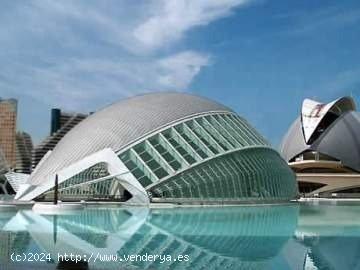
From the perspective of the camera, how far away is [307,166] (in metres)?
76.8

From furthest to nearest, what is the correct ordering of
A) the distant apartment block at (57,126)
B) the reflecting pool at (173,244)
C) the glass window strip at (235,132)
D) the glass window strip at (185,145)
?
the distant apartment block at (57,126) < the glass window strip at (235,132) < the glass window strip at (185,145) < the reflecting pool at (173,244)

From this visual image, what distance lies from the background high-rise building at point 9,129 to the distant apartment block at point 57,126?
5278 millimetres

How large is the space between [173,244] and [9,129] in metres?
90.9

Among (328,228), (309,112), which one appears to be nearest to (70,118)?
(309,112)

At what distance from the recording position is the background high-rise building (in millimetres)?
98188

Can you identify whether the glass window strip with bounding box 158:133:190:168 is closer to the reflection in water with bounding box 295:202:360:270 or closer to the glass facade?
the glass facade

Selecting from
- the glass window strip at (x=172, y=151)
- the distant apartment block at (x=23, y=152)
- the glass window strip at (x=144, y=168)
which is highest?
the distant apartment block at (x=23, y=152)

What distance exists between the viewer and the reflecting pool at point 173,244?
36.5ft

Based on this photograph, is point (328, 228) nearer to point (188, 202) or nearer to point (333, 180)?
point (188, 202)

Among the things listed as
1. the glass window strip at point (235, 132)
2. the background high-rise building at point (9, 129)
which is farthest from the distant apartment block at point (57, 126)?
the glass window strip at point (235, 132)

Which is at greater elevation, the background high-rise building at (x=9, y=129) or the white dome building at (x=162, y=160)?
the background high-rise building at (x=9, y=129)

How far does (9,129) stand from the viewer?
323 feet

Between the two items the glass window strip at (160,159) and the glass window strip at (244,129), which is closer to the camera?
the glass window strip at (160,159)

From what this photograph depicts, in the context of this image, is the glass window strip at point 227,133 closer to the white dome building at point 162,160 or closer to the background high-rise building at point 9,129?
the white dome building at point 162,160
